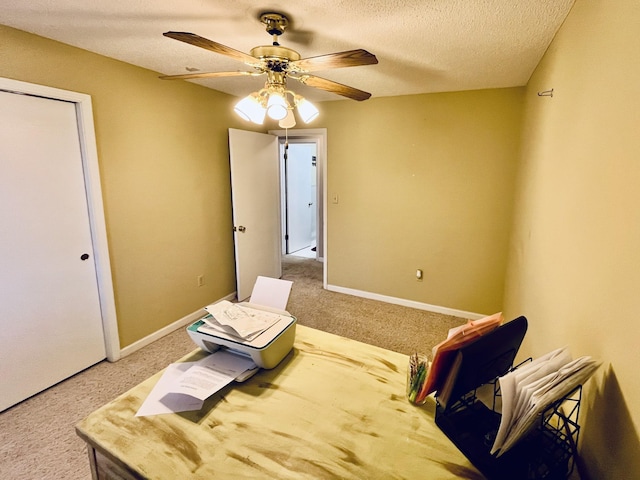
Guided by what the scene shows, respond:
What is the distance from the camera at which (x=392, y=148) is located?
3475 mm

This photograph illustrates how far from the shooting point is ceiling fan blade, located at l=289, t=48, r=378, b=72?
51.1 inches

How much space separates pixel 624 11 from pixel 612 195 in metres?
0.52

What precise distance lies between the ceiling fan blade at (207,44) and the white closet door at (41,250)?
1417mm

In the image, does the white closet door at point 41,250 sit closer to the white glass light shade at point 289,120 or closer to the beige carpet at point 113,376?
the beige carpet at point 113,376

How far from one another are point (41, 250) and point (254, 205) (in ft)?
6.77

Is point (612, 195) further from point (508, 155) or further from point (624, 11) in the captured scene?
point (508, 155)

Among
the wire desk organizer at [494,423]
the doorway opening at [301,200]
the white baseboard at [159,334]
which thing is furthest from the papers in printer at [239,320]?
the doorway opening at [301,200]

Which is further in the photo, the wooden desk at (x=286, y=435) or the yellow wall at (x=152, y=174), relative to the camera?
the yellow wall at (x=152, y=174)

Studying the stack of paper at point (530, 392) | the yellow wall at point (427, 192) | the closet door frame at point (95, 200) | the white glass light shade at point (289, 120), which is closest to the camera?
the stack of paper at point (530, 392)

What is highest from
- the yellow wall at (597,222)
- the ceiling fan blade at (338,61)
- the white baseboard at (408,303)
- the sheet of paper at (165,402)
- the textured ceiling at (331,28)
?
the textured ceiling at (331,28)

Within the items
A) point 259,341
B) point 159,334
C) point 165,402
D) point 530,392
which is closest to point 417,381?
point 530,392

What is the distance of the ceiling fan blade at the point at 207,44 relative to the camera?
1255 mm

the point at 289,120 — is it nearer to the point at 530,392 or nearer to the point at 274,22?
the point at 274,22

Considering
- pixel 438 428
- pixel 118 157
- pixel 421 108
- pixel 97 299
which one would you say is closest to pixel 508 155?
pixel 421 108
